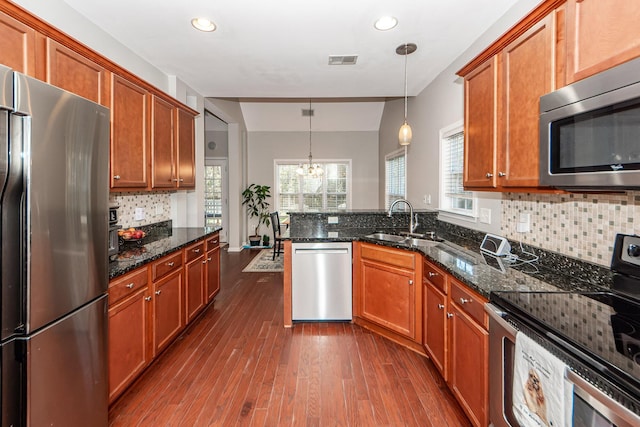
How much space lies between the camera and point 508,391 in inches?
53.5

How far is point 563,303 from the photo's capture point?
135 centimetres

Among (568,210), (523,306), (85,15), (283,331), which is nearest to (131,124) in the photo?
(85,15)

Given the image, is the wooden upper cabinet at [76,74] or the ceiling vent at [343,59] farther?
the ceiling vent at [343,59]

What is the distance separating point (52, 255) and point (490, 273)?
2.14 metres

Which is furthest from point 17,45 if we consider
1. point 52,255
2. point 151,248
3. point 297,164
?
point 297,164

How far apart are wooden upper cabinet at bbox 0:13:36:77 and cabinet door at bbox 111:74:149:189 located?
2.05 feet

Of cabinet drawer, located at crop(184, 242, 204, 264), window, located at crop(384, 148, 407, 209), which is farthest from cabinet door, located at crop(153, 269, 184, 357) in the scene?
window, located at crop(384, 148, 407, 209)

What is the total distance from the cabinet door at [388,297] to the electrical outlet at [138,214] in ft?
7.34

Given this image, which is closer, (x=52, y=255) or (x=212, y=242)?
(x=52, y=255)

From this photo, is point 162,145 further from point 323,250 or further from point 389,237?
point 389,237

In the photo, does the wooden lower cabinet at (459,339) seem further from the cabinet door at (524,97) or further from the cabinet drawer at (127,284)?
the cabinet drawer at (127,284)

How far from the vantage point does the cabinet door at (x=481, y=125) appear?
198 centimetres

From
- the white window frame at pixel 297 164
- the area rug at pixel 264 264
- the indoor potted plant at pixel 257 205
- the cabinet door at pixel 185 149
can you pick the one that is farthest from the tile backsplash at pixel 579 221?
the indoor potted plant at pixel 257 205

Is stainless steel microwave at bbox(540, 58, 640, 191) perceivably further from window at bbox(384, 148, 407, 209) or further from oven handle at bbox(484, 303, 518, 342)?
window at bbox(384, 148, 407, 209)
